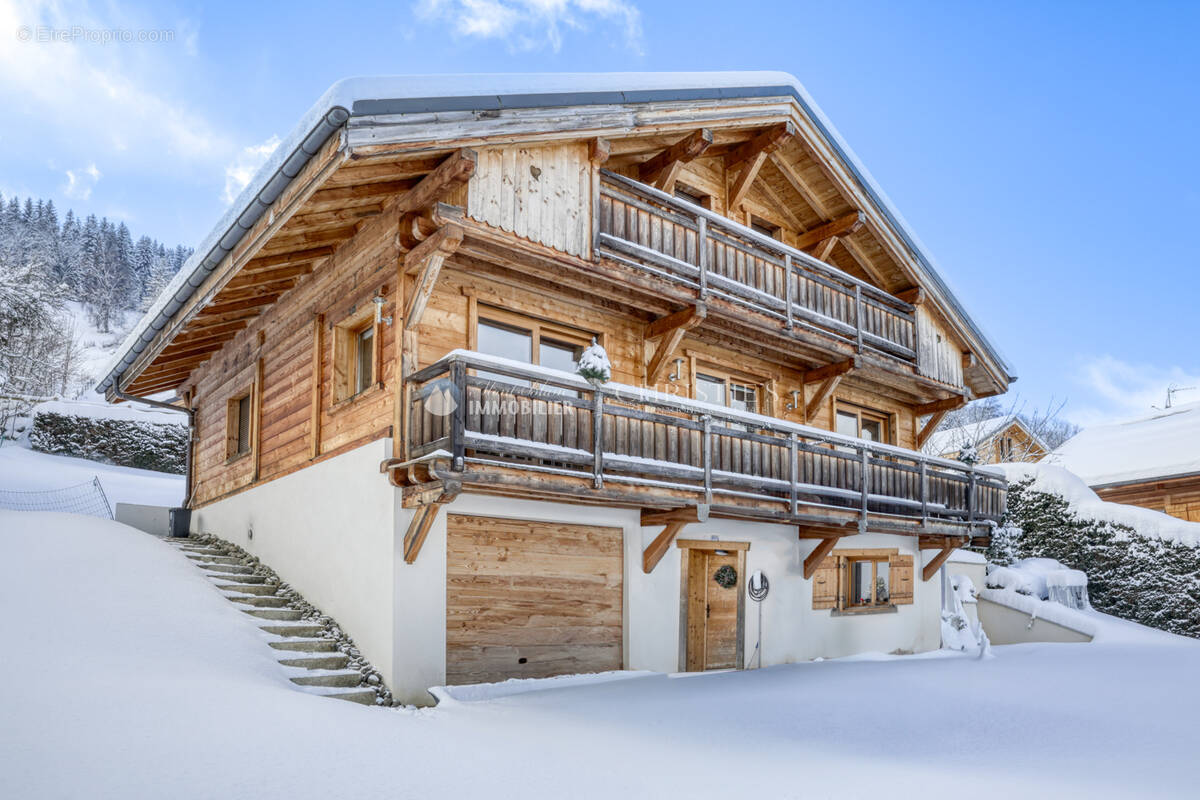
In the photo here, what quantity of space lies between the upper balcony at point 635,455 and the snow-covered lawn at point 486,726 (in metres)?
2.41

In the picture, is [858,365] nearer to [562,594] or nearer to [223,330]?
[562,594]

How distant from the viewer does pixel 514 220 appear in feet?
35.3

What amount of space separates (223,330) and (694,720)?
11327mm

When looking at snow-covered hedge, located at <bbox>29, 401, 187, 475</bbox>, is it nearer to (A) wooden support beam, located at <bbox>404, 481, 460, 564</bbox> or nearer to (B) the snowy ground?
(B) the snowy ground

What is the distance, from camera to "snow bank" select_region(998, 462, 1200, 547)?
21.5m

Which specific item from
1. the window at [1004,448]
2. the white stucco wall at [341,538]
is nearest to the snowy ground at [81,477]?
the white stucco wall at [341,538]

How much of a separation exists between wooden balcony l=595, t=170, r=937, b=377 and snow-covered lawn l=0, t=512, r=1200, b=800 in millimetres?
5677

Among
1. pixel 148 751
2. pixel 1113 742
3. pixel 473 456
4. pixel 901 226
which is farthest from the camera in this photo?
pixel 901 226

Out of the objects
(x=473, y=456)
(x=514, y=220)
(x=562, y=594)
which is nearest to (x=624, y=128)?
(x=514, y=220)

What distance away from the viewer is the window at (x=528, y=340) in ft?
38.4

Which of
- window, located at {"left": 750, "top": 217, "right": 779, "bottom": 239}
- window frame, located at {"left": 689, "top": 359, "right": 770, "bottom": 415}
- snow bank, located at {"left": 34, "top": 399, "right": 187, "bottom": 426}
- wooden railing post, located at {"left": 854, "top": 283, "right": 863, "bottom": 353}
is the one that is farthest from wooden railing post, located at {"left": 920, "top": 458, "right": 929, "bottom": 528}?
snow bank, located at {"left": 34, "top": 399, "right": 187, "bottom": 426}

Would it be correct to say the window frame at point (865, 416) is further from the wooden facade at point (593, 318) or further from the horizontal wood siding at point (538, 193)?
the horizontal wood siding at point (538, 193)

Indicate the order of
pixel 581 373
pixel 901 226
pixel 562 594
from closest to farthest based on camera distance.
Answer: pixel 581 373 → pixel 562 594 → pixel 901 226

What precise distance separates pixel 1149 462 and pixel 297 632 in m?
27.4
